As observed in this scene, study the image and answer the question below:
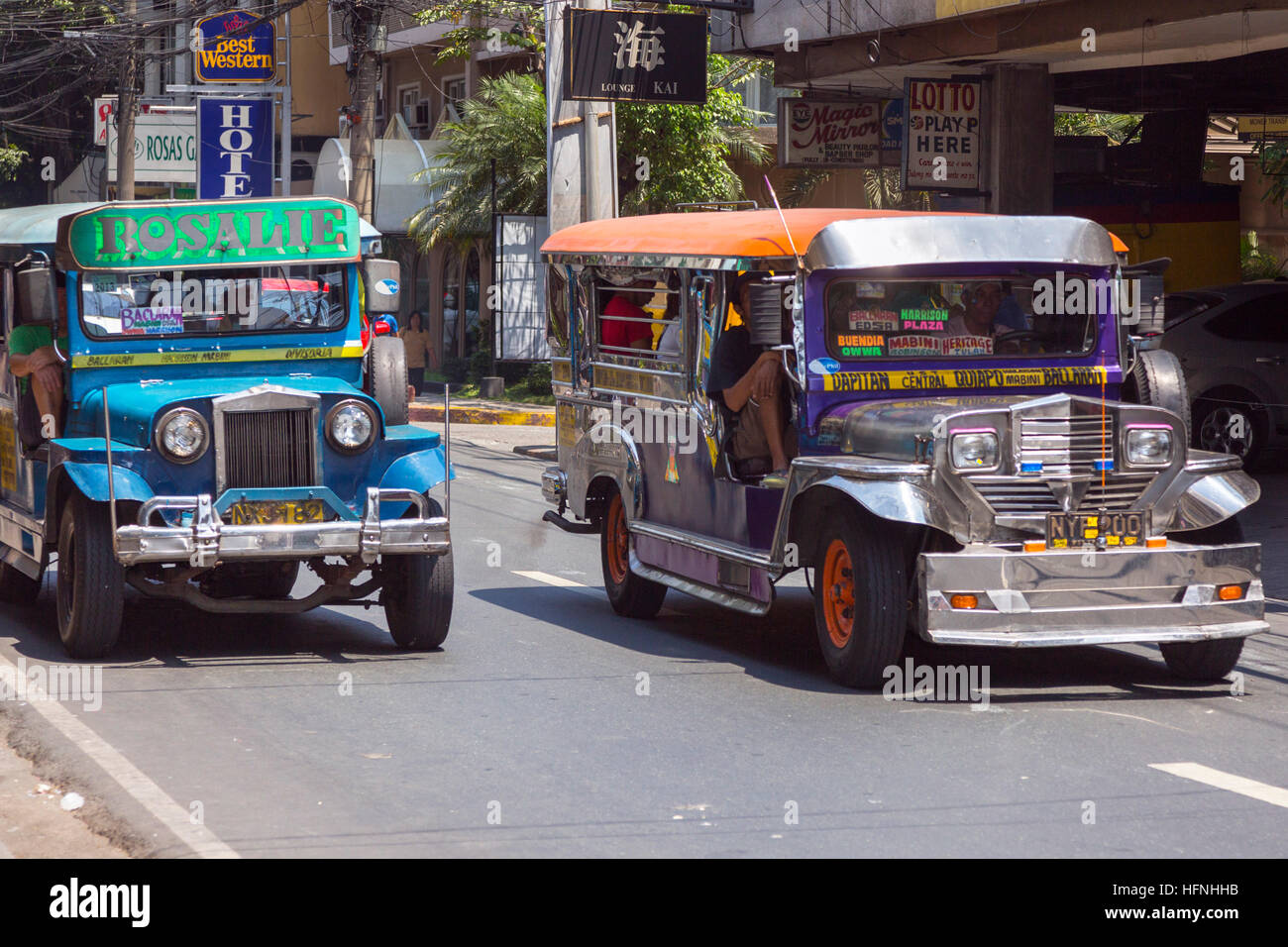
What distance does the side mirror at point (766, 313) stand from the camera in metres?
8.41

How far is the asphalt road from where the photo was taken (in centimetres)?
581

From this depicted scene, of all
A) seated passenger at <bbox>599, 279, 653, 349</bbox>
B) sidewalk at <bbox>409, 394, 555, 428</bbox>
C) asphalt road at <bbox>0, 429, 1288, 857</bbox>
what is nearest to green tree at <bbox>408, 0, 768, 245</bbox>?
sidewalk at <bbox>409, 394, 555, 428</bbox>

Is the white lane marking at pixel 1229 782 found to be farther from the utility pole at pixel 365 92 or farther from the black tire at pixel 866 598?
the utility pole at pixel 365 92

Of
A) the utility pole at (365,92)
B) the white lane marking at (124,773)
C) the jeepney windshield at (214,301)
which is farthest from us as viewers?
the utility pole at (365,92)

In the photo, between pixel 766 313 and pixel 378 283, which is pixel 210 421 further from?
pixel 766 313

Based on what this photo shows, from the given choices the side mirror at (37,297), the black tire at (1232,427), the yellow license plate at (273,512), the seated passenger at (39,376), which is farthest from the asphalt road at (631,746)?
the black tire at (1232,427)

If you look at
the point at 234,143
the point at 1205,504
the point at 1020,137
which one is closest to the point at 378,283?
the point at 1205,504

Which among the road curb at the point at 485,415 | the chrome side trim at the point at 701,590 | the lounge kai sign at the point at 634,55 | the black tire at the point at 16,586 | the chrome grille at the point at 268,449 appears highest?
the lounge kai sign at the point at 634,55

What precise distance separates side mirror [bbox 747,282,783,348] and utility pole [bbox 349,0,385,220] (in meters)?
18.5

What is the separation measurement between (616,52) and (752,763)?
1160 centimetres

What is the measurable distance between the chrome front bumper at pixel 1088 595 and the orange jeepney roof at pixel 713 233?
6.69ft

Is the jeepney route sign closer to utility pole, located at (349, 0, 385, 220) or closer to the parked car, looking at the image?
the parked car

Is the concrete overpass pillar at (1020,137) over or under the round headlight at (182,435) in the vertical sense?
over

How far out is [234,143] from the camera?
29.7 metres
